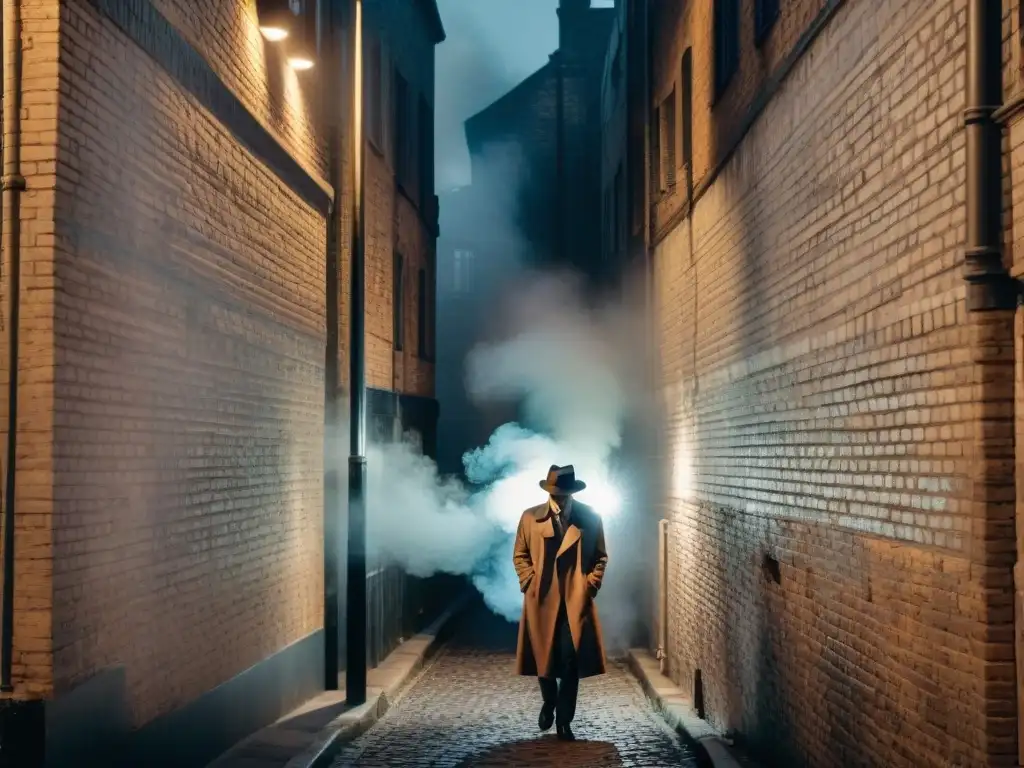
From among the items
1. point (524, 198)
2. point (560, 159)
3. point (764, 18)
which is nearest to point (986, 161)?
point (764, 18)

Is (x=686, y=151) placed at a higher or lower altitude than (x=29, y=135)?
higher

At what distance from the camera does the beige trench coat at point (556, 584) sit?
32.1 ft

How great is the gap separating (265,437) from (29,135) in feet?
14.7

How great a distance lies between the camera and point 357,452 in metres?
10.9

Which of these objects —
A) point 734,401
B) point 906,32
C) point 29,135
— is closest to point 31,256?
point 29,135

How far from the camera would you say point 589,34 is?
3278 cm

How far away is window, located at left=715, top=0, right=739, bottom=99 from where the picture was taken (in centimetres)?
1038

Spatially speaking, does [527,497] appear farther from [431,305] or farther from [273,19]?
[273,19]

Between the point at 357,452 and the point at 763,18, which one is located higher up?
the point at 763,18

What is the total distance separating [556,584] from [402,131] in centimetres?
1001

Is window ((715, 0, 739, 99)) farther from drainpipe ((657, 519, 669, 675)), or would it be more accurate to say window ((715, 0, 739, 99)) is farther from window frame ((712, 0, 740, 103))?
drainpipe ((657, 519, 669, 675))

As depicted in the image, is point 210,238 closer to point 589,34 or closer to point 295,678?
point 295,678

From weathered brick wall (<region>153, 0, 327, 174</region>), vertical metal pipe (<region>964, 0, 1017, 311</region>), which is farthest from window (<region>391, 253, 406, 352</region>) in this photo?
vertical metal pipe (<region>964, 0, 1017, 311</region>)

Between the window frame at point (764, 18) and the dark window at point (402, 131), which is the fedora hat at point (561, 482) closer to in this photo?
the window frame at point (764, 18)
